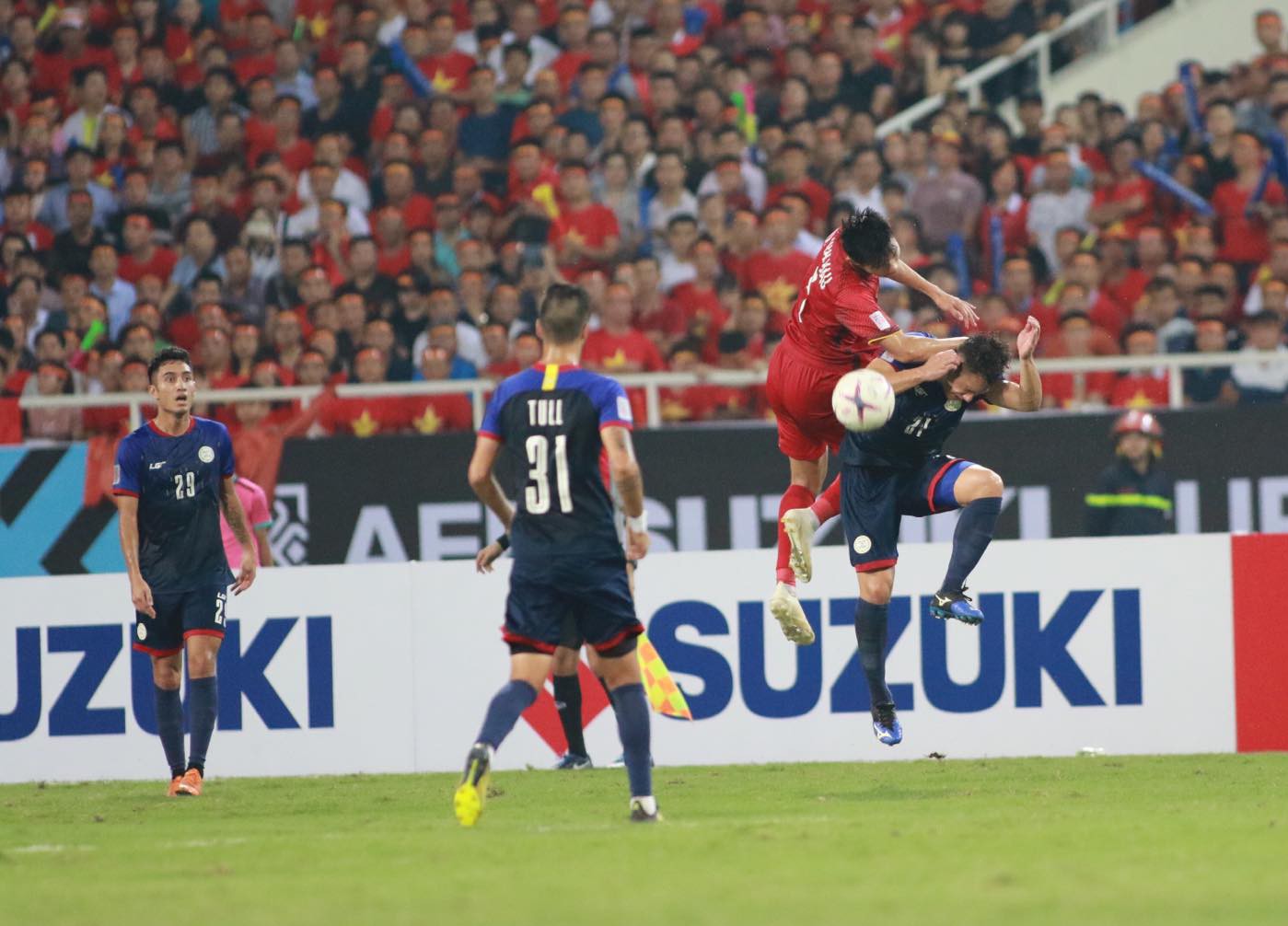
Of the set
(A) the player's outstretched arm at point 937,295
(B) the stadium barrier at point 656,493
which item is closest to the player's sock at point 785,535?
(A) the player's outstretched arm at point 937,295

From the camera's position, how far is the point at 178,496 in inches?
418

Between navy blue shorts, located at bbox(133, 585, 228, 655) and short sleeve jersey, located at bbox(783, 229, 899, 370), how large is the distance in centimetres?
349

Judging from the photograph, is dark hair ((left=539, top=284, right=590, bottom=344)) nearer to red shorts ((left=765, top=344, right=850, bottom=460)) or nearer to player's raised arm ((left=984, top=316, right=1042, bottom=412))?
player's raised arm ((left=984, top=316, right=1042, bottom=412))

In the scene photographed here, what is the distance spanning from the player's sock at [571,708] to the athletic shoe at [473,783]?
387 cm

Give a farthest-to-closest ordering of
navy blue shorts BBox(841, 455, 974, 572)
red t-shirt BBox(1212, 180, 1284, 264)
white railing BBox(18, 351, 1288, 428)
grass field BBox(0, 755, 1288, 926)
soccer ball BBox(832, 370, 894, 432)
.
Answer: red t-shirt BBox(1212, 180, 1284, 264) → white railing BBox(18, 351, 1288, 428) → navy blue shorts BBox(841, 455, 974, 572) → soccer ball BBox(832, 370, 894, 432) → grass field BBox(0, 755, 1288, 926)

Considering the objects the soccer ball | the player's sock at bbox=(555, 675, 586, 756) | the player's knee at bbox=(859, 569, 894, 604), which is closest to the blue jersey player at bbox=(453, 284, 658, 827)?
the soccer ball

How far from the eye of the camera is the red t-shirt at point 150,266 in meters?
17.1

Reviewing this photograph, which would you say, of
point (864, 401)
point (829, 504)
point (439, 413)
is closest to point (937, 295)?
point (864, 401)

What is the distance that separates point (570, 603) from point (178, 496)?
336cm

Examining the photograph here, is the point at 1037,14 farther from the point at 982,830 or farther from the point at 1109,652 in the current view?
the point at 982,830

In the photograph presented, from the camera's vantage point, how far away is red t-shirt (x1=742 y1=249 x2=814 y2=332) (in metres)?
15.9

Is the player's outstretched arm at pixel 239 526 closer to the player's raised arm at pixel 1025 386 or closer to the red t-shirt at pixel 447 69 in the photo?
the player's raised arm at pixel 1025 386

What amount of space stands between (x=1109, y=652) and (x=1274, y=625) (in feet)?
3.40

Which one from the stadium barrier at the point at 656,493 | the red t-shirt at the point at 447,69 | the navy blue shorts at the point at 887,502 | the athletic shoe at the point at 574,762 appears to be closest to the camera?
the navy blue shorts at the point at 887,502
